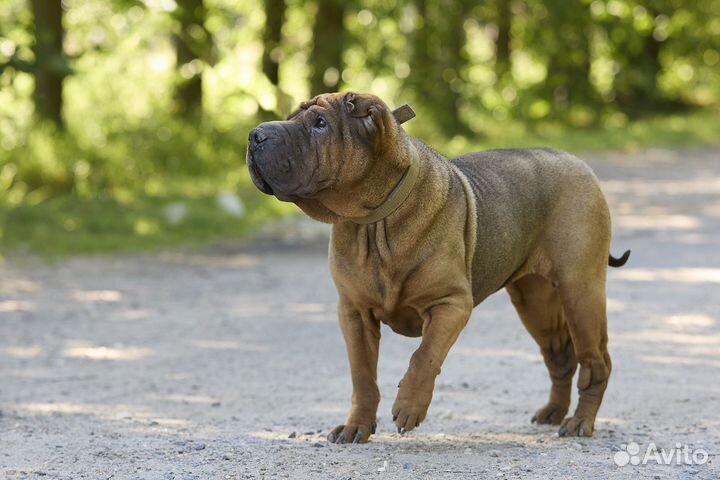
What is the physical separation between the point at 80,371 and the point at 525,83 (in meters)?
18.2

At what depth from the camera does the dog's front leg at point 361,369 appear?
594 cm

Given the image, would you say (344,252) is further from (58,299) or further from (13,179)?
(13,179)

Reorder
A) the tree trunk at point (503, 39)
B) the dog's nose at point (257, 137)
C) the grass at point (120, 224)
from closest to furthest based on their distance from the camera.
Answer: the dog's nose at point (257, 137)
the grass at point (120, 224)
the tree trunk at point (503, 39)

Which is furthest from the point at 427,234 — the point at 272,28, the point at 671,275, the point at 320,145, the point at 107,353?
the point at 272,28

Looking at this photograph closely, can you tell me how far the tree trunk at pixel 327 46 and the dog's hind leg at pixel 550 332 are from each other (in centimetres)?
1204

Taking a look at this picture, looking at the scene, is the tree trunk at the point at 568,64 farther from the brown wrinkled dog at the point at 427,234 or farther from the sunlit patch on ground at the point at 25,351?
the brown wrinkled dog at the point at 427,234

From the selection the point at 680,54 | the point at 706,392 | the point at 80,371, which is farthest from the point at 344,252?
the point at 680,54

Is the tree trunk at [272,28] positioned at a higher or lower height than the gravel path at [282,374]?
higher


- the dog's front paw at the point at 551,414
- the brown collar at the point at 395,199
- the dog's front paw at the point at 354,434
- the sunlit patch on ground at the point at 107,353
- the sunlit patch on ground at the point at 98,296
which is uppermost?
the brown collar at the point at 395,199

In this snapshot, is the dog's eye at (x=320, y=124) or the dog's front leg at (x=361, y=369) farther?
the dog's front leg at (x=361, y=369)

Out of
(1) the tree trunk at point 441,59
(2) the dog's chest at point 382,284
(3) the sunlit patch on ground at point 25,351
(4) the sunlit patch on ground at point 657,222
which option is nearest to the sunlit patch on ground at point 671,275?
(4) the sunlit patch on ground at point 657,222

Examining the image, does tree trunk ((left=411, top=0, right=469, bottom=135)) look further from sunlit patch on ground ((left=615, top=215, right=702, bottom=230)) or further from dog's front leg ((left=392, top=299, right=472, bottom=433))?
dog's front leg ((left=392, top=299, right=472, bottom=433))

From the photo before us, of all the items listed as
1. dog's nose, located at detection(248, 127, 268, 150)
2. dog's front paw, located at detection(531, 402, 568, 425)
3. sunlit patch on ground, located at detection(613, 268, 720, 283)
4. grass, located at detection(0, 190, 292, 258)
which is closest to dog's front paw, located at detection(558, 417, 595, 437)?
dog's front paw, located at detection(531, 402, 568, 425)

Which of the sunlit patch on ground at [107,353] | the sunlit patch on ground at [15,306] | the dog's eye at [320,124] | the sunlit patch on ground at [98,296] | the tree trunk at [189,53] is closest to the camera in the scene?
the dog's eye at [320,124]
